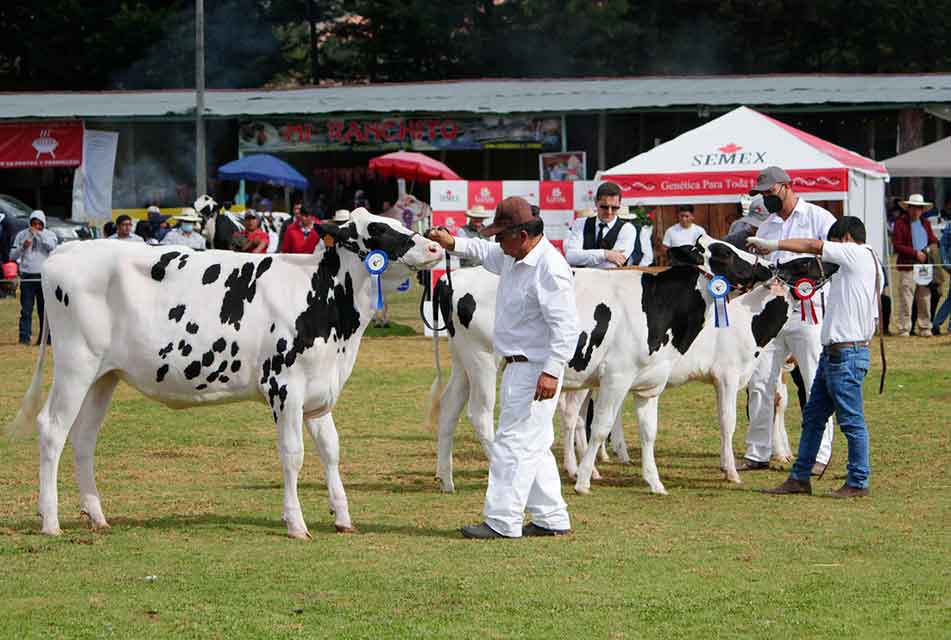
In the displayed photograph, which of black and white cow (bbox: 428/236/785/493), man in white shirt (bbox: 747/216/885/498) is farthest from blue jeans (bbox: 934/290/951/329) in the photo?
man in white shirt (bbox: 747/216/885/498)

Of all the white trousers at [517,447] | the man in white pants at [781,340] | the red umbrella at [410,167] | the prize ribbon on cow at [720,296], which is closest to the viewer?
the white trousers at [517,447]

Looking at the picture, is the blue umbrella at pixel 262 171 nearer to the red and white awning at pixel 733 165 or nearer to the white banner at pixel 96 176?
the white banner at pixel 96 176

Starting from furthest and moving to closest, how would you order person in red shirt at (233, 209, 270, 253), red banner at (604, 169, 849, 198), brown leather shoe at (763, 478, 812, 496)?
person in red shirt at (233, 209, 270, 253) → red banner at (604, 169, 849, 198) → brown leather shoe at (763, 478, 812, 496)

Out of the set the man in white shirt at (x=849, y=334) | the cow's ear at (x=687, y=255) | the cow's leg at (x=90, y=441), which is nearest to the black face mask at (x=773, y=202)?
the cow's ear at (x=687, y=255)

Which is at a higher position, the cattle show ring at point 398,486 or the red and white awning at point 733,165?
the red and white awning at point 733,165

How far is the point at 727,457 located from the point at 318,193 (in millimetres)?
34680

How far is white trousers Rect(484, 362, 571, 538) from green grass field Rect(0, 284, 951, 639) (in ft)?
0.91

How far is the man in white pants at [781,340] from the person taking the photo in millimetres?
13039

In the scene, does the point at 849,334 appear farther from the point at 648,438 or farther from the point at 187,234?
the point at 187,234

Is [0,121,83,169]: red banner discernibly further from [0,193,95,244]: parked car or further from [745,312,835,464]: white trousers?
[745,312,835,464]: white trousers

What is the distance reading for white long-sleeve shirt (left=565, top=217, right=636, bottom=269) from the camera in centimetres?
1355

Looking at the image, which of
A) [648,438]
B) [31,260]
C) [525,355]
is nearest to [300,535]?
[525,355]

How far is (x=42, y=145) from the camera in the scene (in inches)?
1674

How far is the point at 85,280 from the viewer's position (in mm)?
10516
